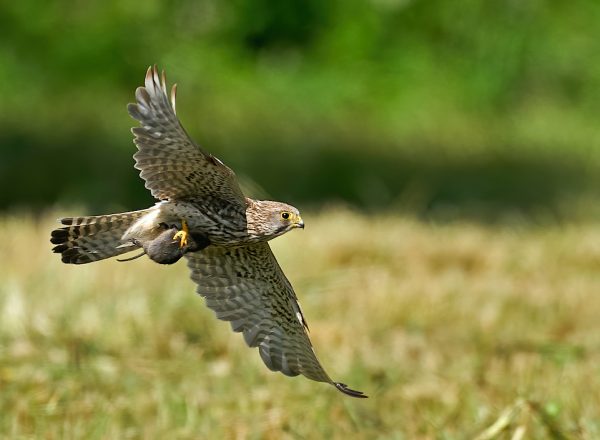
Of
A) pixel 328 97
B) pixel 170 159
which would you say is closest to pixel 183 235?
pixel 170 159

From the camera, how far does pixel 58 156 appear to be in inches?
353

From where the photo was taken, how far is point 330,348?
17.1ft

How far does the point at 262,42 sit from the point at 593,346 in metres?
6.12

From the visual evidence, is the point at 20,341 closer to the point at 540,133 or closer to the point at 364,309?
the point at 364,309

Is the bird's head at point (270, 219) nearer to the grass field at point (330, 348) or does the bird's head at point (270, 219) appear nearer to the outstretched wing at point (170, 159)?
the outstretched wing at point (170, 159)

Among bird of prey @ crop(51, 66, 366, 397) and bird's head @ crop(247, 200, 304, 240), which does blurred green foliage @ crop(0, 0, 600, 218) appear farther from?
bird's head @ crop(247, 200, 304, 240)

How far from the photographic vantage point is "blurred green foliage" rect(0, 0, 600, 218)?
9.16 metres

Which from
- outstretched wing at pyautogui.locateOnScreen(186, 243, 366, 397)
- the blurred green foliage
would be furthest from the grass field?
the blurred green foliage

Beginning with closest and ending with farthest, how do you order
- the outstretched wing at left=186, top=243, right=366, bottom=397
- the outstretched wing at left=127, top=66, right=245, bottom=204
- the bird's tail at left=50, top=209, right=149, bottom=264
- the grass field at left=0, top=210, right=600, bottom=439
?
the outstretched wing at left=127, top=66, right=245, bottom=204, the bird's tail at left=50, top=209, right=149, bottom=264, the outstretched wing at left=186, top=243, right=366, bottom=397, the grass field at left=0, top=210, right=600, bottom=439

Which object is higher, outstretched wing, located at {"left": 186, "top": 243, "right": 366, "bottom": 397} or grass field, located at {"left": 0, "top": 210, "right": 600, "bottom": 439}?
outstretched wing, located at {"left": 186, "top": 243, "right": 366, "bottom": 397}

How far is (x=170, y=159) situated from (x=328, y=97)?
24.7ft

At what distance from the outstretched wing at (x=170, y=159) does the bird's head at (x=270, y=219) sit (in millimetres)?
43

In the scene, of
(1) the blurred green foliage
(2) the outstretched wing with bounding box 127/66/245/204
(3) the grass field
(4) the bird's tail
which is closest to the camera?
(2) the outstretched wing with bounding box 127/66/245/204

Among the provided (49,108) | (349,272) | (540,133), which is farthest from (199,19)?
(349,272)
